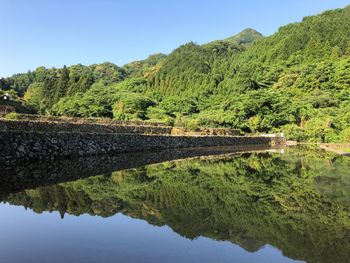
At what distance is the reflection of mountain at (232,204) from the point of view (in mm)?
4970

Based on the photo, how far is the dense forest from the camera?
144ft

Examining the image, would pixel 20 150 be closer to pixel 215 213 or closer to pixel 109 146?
pixel 109 146

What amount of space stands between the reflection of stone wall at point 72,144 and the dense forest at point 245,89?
15.5 metres

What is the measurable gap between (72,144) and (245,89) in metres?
Answer: 47.4

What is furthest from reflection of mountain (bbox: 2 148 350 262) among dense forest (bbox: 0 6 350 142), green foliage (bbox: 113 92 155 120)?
green foliage (bbox: 113 92 155 120)

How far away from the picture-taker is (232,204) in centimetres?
718

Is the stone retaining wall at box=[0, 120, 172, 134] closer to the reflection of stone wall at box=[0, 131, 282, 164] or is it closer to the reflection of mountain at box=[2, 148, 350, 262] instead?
the reflection of stone wall at box=[0, 131, 282, 164]

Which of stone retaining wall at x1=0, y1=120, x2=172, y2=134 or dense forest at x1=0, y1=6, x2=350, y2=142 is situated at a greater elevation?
dense forest at x1=0, y1=6, x2=350, y2=142

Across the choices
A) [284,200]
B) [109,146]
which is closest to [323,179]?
[284,200]

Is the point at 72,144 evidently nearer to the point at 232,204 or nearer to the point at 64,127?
the point at 64,127

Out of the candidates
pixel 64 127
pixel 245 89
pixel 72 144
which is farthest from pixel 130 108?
pixel 72 144

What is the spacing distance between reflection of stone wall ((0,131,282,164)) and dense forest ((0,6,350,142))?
50.9ft

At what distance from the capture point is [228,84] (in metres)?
68.1

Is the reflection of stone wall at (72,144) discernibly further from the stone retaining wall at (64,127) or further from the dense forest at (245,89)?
the dense forest at (245,89)
